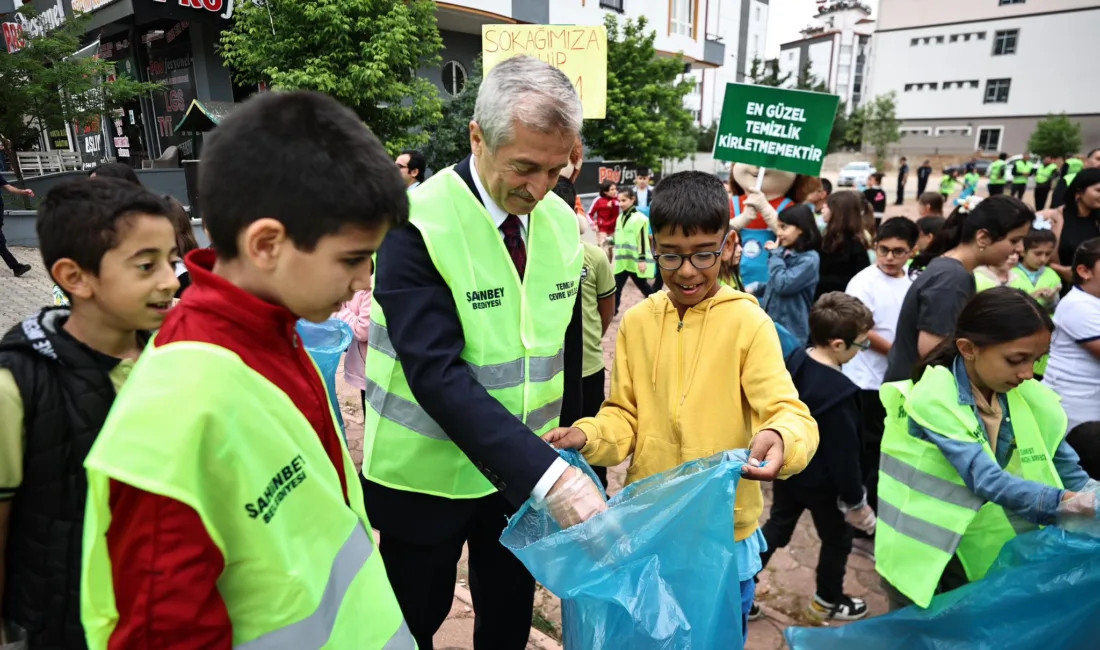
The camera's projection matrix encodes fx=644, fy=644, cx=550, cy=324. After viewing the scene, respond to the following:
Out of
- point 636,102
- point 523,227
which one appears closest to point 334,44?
point 636,102

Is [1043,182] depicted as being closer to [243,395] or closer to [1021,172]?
[1021,172]

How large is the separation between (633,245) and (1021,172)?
2043cm

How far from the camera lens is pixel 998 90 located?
49.2 metres

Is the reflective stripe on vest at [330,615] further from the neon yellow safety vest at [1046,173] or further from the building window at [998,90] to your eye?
the building window at [998,90]

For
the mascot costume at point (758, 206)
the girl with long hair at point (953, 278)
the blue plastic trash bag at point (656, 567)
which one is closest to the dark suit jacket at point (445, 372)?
the blue plastic trash bag at point (656, 567)

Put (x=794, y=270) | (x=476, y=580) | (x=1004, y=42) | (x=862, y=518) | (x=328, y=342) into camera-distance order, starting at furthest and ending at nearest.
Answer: (x=1004, y=42), (x=794, y=270), (x=328, y=342), (x=862, y=518), (x=476, y=580)

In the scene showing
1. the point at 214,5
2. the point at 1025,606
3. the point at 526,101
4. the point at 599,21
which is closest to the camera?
the point at 526,101

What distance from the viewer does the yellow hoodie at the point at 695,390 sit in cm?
175

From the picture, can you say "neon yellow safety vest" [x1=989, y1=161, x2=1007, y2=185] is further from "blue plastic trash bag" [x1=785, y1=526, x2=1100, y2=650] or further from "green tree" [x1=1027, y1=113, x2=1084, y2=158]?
"blue plastic trash bag" [x1=785, y1=526, x2=1100, y2=650]

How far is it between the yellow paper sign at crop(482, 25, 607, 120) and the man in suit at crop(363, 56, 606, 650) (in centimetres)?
313

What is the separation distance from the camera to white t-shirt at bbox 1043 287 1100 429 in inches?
121

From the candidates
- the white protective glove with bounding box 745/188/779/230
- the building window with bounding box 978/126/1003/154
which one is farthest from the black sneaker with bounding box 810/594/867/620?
the building window with bounding box 978/126/1003/154

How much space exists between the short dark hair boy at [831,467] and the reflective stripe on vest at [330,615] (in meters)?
1.99

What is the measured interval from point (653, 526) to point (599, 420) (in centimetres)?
49
